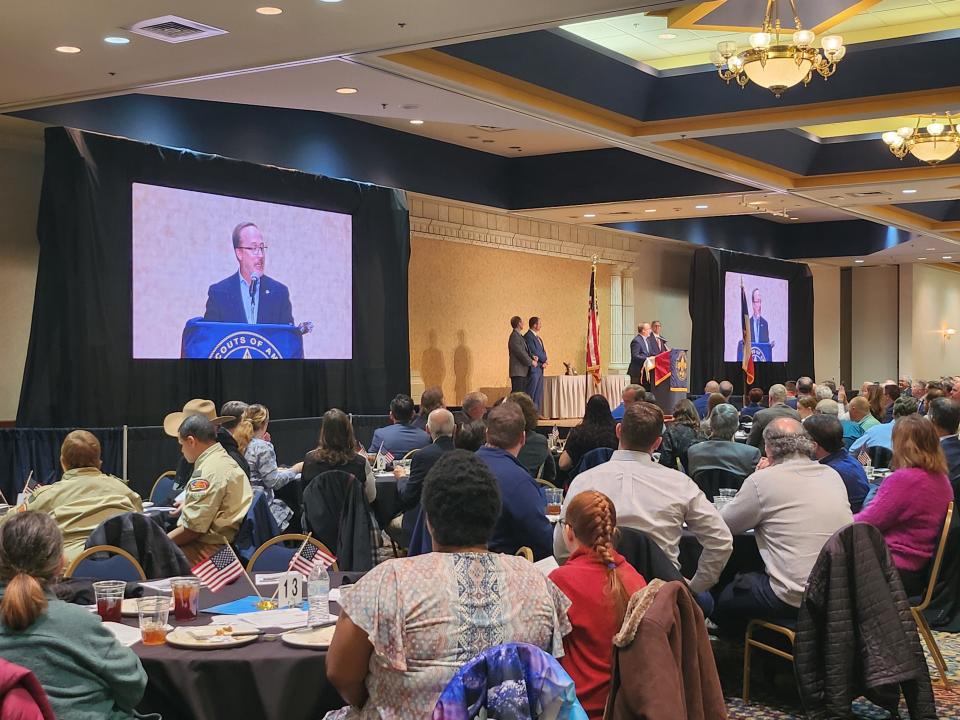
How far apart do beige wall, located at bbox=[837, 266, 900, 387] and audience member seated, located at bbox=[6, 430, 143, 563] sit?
23562mm

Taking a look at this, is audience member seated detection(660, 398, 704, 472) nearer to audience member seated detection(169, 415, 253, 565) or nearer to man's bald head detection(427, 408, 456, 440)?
man's bald head detection(427, 408, 456, 440)

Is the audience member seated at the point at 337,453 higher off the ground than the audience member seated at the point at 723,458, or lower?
higher

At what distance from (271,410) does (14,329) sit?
8.41ft

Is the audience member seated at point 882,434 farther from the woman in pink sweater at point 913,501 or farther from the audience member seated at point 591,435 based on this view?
the woman in pink sweater at point 913,501

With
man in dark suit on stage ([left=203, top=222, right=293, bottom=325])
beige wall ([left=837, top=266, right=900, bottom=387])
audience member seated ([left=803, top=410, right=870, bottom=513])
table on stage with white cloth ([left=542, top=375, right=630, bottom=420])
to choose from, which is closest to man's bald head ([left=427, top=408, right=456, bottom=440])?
audience member seated ([left=803, top=410, right=870, bottom=513])

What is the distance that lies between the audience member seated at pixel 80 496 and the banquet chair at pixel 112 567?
0.60 meters

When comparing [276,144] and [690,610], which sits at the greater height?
[276,144]

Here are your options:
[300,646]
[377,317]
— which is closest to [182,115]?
[377,317]

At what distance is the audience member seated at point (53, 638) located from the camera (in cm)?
246

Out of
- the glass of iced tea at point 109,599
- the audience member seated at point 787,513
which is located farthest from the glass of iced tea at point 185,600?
the audience member seated at point 787,513

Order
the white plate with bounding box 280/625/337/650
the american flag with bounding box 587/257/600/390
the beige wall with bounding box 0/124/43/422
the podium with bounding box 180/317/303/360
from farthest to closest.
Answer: the american flag with bounding box 587/257/600/390 → the podium with bounding box 180/317/303/360 → the beige wall with bounding box 0/124/43/422 → the white plate with bounding box 280/625/337/650

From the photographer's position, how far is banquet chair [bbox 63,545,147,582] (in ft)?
13.2

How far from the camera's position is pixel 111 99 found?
31.6ft

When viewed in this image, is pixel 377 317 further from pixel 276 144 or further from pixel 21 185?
pixel 21 185
